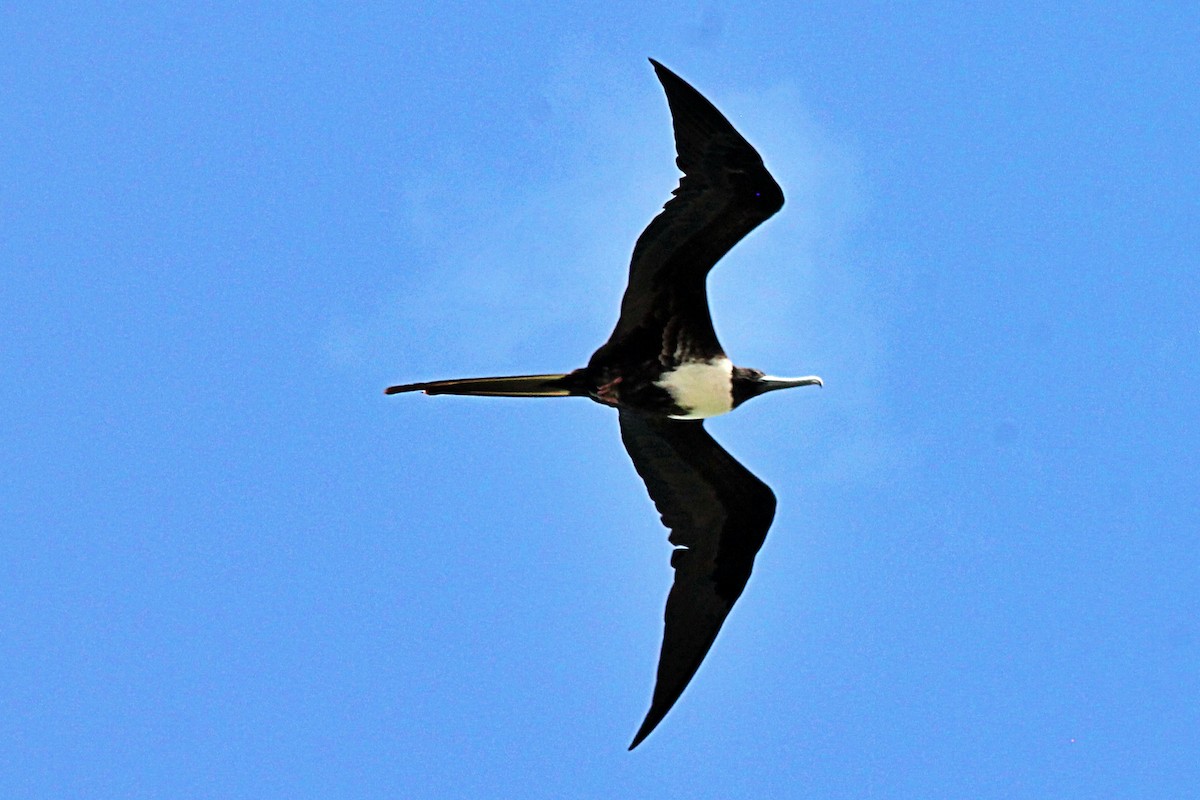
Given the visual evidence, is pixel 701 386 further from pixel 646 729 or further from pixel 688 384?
pixel 646 729

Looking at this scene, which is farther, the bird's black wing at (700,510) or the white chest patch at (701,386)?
the bird's black wing at (700,510)

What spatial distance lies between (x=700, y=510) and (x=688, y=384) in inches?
35.2

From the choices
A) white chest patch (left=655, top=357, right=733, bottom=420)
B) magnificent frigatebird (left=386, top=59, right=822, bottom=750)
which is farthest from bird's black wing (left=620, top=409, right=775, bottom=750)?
white chest patch (left=655, top=357, right=733, bottom=420)

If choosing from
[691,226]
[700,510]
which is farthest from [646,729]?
[691,226]

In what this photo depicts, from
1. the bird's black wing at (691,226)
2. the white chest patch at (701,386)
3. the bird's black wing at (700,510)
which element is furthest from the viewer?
the bird's black wing at (700,510)

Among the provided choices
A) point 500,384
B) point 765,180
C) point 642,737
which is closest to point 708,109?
point 765,180

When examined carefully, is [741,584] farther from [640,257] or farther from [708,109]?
[708,109]

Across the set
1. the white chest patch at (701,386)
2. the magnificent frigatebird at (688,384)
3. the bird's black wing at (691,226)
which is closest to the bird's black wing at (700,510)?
the magnificent frigatebird at (688,384)

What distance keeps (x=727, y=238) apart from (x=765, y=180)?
40cm

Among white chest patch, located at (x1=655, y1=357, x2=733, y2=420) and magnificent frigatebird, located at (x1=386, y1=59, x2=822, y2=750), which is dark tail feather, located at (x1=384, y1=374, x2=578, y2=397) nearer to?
magnificent frigatebird, located at (x1=386, y1=59, x2=822, y2=750)

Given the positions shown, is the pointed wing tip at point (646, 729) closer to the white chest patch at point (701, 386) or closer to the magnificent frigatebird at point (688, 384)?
the magnificent frigatebird at point (688, 384)

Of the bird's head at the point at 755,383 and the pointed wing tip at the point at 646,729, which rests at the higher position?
the bird's head at the point at 755,383

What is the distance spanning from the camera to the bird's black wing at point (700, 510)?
9852 mm

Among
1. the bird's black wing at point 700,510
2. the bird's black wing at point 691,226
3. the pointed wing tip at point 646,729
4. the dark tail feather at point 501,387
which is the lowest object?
the pointed wing tip at point 646,729
